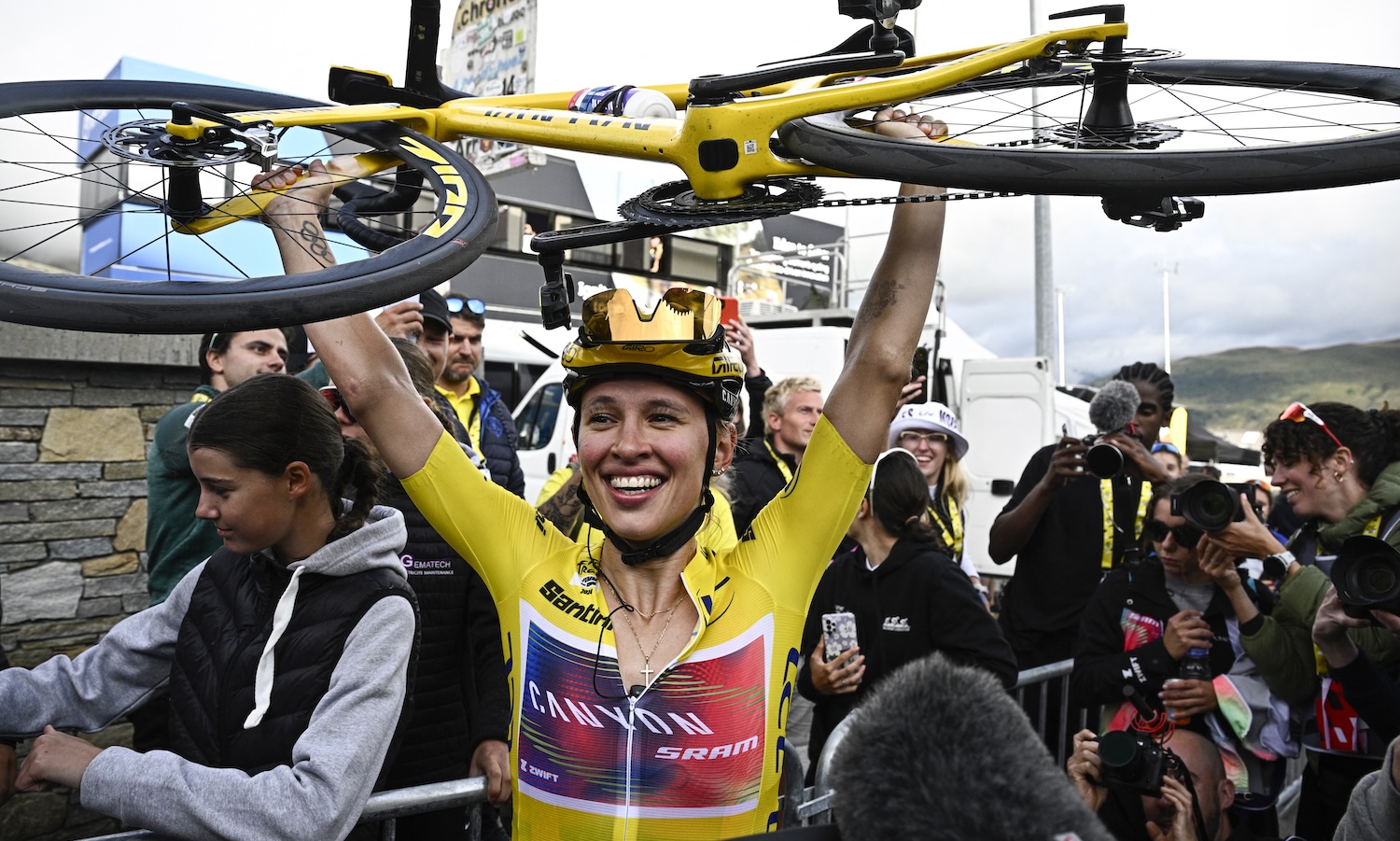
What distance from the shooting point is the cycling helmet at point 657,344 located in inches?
73.9

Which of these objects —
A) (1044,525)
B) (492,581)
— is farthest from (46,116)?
(1044,525)

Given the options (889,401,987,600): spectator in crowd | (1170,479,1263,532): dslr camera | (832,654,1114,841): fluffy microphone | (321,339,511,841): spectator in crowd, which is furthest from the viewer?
(889,401,987,600): spectator in crowd

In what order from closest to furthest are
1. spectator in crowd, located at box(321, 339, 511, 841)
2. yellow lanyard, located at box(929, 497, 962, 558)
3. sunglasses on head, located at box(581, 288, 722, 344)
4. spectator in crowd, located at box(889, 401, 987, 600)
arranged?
sunglasses on head, located at box(581, 288, 722, 344) < spectator in crowd, located at box(321, 339, 511, 841) < yellow lanyard, located at box(929, 497, 962, 558) < spectator in crowd, located at box(889, 401, 987, 600)

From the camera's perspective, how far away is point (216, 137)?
221 cm

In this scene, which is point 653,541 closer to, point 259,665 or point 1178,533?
point 259,665

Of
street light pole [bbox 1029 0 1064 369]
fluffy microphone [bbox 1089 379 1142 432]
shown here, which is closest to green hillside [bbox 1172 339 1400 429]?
street light pole [bbox 1029 0 1064 369]

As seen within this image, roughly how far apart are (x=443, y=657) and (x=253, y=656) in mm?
991

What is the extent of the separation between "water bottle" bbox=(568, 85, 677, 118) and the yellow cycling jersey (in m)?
0.99

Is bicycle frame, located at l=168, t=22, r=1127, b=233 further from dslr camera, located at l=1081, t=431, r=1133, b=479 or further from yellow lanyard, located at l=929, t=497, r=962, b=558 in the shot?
yellow lanyard, located at l=929, t=497, r=962, b=558

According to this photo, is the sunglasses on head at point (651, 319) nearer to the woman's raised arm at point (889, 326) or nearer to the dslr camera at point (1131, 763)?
the woman's raised arm at point (889, 326)

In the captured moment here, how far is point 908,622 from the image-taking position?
360cm

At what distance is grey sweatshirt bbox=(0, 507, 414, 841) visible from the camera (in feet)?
5.96

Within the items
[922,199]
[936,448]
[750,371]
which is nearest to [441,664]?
[922,199]

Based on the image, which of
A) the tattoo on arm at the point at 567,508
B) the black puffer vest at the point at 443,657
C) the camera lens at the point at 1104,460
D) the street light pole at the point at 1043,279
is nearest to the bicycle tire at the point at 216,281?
the black puffer vest at the point at 443,657
